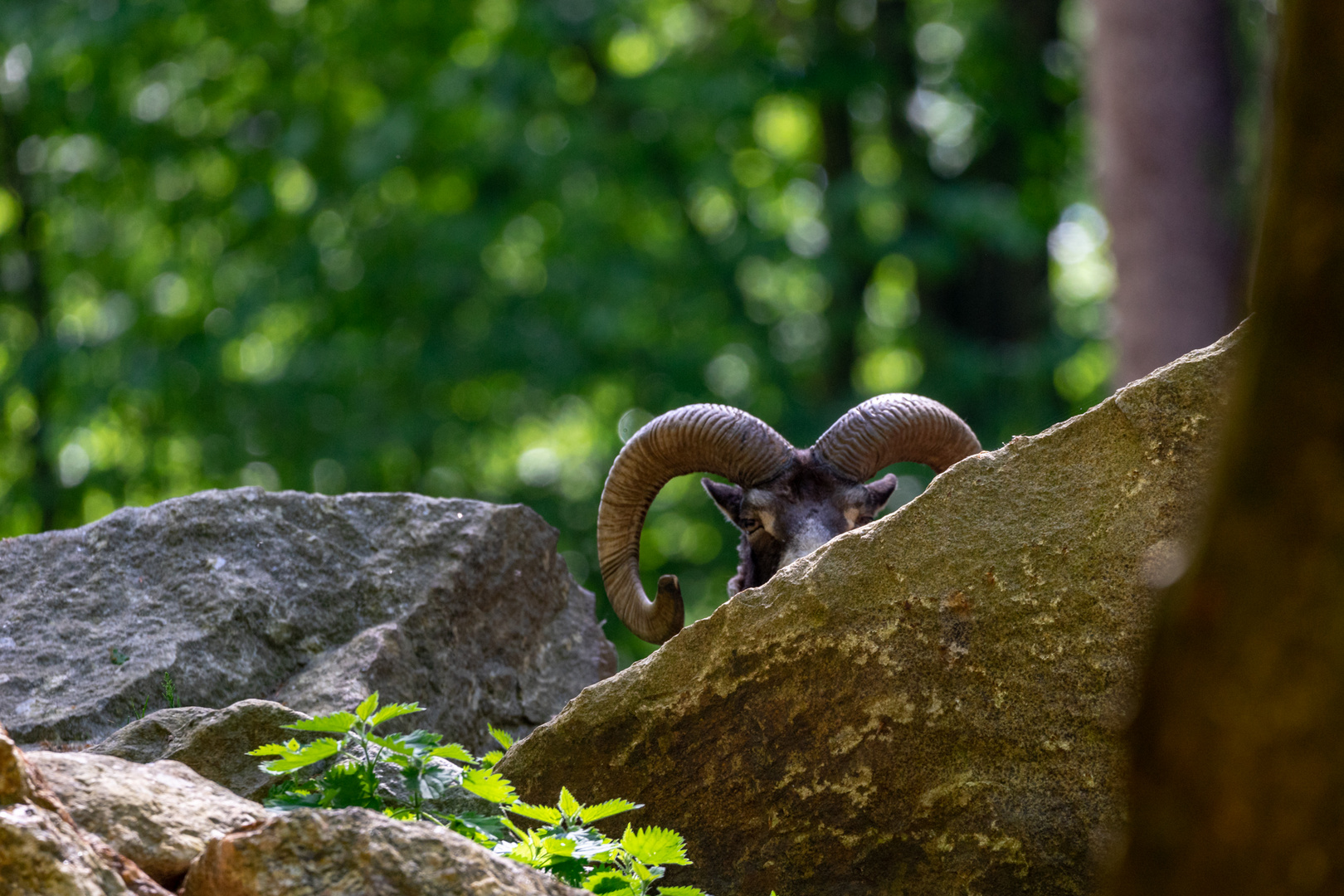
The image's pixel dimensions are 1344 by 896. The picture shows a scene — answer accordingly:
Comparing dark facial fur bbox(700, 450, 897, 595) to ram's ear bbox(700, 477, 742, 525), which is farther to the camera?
ram's ear bbox(700, 477, 742, 525)

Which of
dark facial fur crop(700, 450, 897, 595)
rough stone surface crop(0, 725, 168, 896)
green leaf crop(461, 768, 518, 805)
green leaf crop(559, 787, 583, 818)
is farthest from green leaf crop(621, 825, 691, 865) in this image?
dark facial fur crop(700, 450, 897, 595)

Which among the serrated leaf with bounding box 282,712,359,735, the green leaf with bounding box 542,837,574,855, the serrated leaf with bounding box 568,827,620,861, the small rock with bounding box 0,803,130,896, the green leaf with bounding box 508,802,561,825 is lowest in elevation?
the serrated leaf with bounding box 568,827,620,861

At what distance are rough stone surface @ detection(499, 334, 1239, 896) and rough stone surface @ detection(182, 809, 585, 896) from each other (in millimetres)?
1294

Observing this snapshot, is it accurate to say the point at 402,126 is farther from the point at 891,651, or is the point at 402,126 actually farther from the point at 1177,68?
the point at 891,651

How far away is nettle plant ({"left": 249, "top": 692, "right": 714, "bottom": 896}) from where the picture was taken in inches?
131

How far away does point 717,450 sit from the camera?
7.32 metres

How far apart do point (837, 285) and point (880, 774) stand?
13.6m

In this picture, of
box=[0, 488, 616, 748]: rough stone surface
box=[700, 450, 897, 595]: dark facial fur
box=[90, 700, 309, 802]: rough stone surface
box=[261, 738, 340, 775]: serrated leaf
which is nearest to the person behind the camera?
box=[261, 738, 340, 775]: serrated leaf

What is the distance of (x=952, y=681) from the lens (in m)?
3.93

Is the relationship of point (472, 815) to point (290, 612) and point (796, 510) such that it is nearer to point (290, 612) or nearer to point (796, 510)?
point (290, 612)

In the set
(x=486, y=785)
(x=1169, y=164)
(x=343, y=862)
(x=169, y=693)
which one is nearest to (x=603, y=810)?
(x=486, y=785)

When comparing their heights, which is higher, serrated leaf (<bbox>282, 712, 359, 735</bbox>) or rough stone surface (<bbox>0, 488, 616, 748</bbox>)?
serrated leaf (<bbox>282, 712, 359, 735</bbox>)

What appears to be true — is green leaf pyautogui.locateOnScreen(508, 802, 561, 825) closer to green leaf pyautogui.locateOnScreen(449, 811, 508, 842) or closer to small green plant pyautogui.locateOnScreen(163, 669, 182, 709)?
green leaf pyautogui.locateOnScreen(449, 811, 508, 842)

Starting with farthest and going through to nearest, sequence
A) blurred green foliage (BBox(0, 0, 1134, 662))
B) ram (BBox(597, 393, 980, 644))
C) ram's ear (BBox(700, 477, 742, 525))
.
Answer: blurred green foliage (BBox(0, 0, 1134, 662))
ram's ear (BBox(700, 477, 742, 525))
ram (BBox(597, 393, 980, 644))
